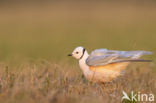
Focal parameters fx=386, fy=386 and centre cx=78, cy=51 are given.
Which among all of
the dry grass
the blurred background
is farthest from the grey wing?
the blurred background

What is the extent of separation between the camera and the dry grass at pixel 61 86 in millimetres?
4883

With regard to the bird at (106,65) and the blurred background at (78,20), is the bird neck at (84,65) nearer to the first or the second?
the bird at (106,65)

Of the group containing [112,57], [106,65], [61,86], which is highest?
[112,57]

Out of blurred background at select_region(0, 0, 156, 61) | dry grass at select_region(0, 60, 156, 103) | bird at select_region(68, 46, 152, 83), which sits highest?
blurred background at select_region(0, 0, 156, 61)

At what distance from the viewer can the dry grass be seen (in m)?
4.88

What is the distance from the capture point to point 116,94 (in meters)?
5.85

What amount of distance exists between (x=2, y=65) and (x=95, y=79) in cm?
191

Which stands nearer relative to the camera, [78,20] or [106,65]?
[106,65]

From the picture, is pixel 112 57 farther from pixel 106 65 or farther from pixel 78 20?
pixel 78 20

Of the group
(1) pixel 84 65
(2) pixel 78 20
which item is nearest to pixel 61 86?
(1) pixel 84 65

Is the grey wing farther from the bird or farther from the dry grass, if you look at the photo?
the dry grass

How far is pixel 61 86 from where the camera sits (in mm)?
6047

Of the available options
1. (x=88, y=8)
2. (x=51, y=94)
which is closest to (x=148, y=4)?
(x=88, y=8)

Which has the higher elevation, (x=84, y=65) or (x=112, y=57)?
(x=112, y=57)
